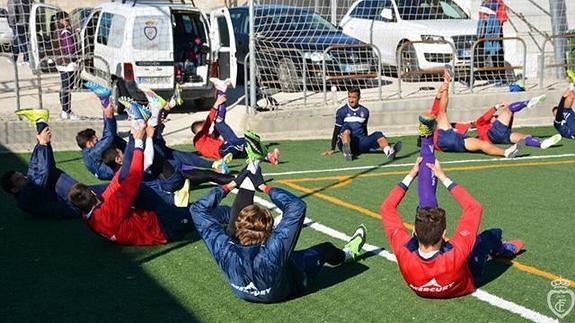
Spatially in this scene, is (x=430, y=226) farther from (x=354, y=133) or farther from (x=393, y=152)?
(x=354, y=133)

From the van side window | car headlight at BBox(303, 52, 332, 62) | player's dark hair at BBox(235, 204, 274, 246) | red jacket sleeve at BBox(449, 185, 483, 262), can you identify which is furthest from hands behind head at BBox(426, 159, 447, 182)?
the van side window

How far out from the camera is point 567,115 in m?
13.8

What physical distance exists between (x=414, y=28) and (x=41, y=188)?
11345 mm

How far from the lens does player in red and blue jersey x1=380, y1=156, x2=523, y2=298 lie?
19.5 feet

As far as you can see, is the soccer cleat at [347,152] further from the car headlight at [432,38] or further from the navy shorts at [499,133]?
the car headlight at [432,38]

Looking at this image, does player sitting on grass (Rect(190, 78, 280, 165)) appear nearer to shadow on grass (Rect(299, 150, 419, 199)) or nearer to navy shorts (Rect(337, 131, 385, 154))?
navy shorts (Rect(337, 131, 385, 154))

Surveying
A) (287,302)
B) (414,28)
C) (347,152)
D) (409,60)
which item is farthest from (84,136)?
(414,28)

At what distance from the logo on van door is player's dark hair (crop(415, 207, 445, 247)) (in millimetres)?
11147

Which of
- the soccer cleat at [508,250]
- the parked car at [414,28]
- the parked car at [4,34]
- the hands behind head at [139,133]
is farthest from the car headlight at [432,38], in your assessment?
the hands behind head at [139,133]

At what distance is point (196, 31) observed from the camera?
17562 millimetres

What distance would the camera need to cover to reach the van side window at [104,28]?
16.8m

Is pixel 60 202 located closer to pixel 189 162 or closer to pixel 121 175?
pixel 121 175

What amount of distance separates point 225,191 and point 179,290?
0.90m

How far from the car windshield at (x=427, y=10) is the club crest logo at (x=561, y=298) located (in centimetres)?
1311
